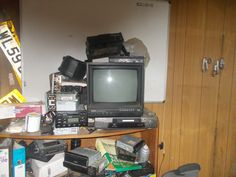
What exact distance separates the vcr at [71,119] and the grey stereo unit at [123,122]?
54 mm

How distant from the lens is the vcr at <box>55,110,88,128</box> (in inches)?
64.8

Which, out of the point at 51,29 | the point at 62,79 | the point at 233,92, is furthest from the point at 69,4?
the point at 233,92

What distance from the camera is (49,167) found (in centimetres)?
175

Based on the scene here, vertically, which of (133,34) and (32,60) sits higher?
(133,34)

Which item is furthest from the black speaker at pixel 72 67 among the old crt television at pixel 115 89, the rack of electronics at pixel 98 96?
the old crt television at pixel 115 89

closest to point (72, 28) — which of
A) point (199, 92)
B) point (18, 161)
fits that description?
point (18, 161)

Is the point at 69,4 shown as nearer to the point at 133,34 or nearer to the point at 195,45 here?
the point at 133,34

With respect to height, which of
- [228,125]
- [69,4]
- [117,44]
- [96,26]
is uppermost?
[69,4]

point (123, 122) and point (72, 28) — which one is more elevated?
point (72, 28)

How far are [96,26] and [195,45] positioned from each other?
0.85 m

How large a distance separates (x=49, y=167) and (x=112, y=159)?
437 millimetres

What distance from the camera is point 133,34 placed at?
6.66 feet

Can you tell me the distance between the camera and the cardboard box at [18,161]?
5.49ft

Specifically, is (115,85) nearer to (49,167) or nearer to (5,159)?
(49,167)
